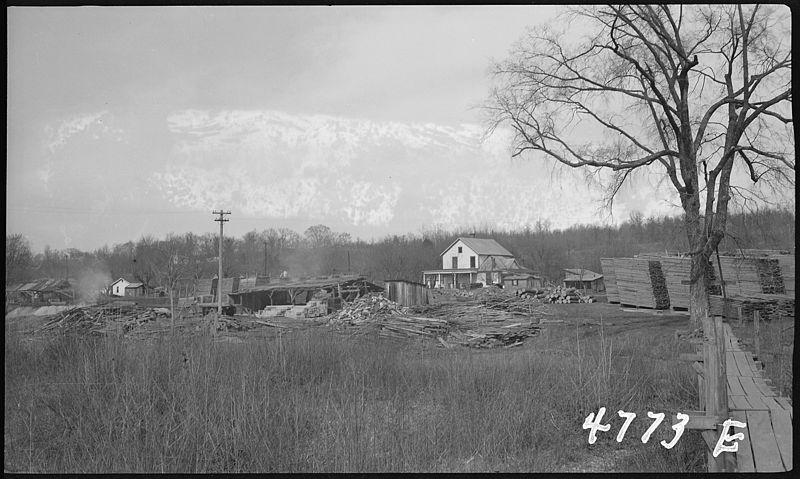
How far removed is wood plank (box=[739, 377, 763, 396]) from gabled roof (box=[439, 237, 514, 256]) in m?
7.51

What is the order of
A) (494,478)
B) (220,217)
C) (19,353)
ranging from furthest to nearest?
(220,217)
(19,353)
(494,478)

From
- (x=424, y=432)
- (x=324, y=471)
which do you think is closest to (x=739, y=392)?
(x=424, y=432)

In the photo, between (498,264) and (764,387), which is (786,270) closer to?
(498,264)

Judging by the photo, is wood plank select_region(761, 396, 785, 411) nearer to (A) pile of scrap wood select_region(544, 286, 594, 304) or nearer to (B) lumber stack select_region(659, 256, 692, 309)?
(B) lumber stack select_region(659, 256, 692, 309)

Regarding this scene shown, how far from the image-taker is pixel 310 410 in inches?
238

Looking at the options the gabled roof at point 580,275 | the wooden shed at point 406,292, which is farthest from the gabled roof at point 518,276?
the wooden shed at point 406,292

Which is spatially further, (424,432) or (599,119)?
(599,119)

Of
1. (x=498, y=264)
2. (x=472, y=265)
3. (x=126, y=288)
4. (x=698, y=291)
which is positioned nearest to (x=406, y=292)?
(x=472, y=265)

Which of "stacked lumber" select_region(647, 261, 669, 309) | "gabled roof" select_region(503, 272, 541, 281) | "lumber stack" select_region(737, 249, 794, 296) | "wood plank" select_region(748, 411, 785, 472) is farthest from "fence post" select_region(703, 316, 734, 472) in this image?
"stacked lumber" select_region(647, 261, 669, 309)

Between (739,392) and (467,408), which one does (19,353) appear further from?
(739,392)

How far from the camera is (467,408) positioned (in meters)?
6.53

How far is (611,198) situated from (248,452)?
9.27 meters

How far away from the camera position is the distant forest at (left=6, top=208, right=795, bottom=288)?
38.0 feet

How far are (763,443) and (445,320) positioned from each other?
36.8 ft
